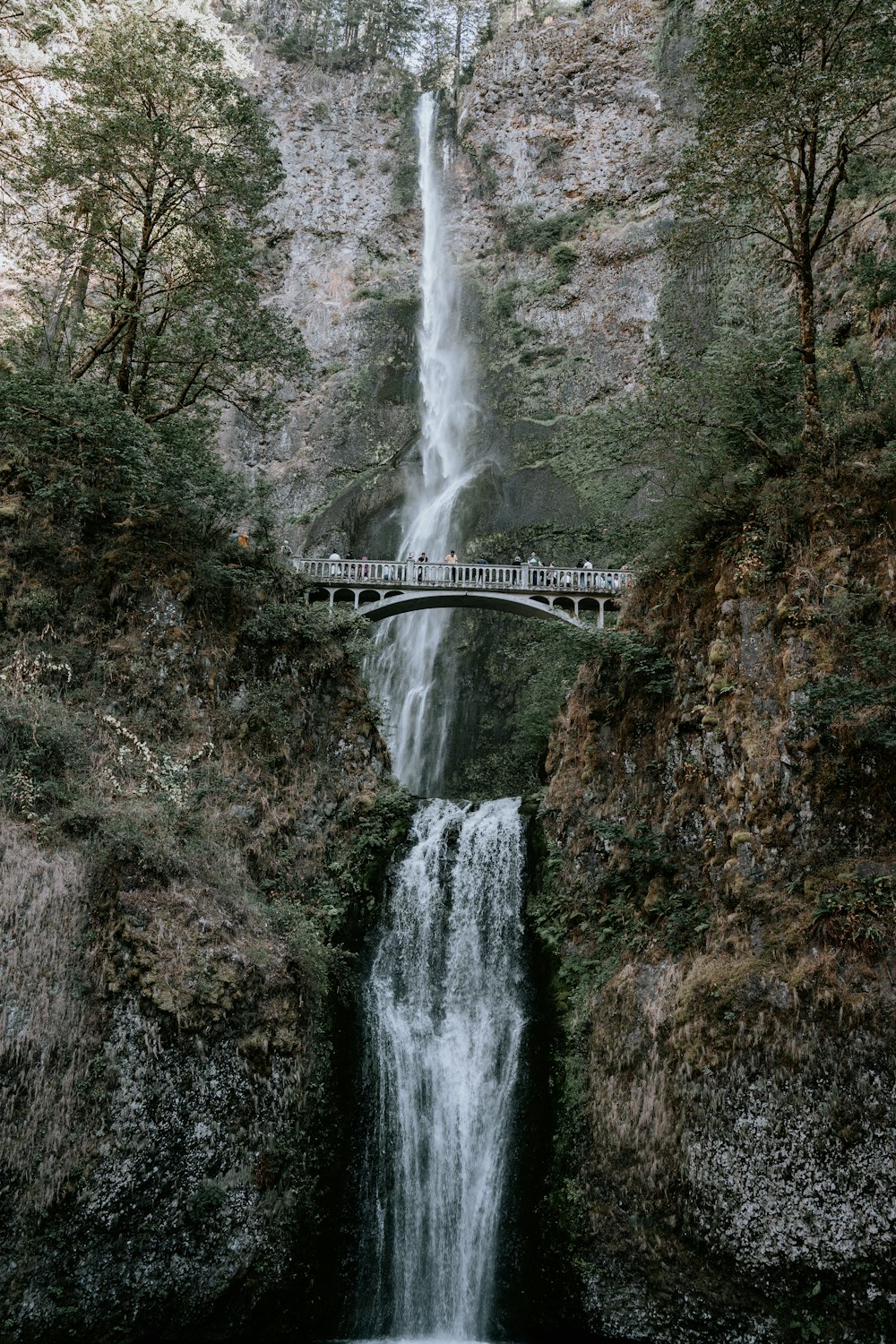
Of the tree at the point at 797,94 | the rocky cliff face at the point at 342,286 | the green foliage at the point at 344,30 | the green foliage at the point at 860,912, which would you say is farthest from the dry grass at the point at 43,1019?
the green foliage at the point at 344,30

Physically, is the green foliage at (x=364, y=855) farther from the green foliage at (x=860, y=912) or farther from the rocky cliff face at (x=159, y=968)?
the green foliage at (x=860, y=912)

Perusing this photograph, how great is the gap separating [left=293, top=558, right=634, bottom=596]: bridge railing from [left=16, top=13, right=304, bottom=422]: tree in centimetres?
526

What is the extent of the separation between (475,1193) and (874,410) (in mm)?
11553

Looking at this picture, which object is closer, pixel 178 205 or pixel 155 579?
pixel 155 579

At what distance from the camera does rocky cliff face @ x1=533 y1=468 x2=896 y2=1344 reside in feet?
27.5

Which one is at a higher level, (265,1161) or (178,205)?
(178,205)

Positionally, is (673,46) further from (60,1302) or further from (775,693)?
(60,1302)

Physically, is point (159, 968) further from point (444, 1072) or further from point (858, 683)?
point (858, 683)

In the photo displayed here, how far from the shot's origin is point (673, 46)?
35.2 meters

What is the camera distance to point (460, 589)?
2181 cm

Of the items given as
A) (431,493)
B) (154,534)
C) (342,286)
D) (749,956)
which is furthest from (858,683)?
(342,286)

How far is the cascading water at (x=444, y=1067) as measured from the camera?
33.4 feet

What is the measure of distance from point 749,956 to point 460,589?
13592 mm

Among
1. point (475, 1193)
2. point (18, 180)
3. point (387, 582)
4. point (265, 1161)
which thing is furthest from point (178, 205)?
point (475, 1193)
